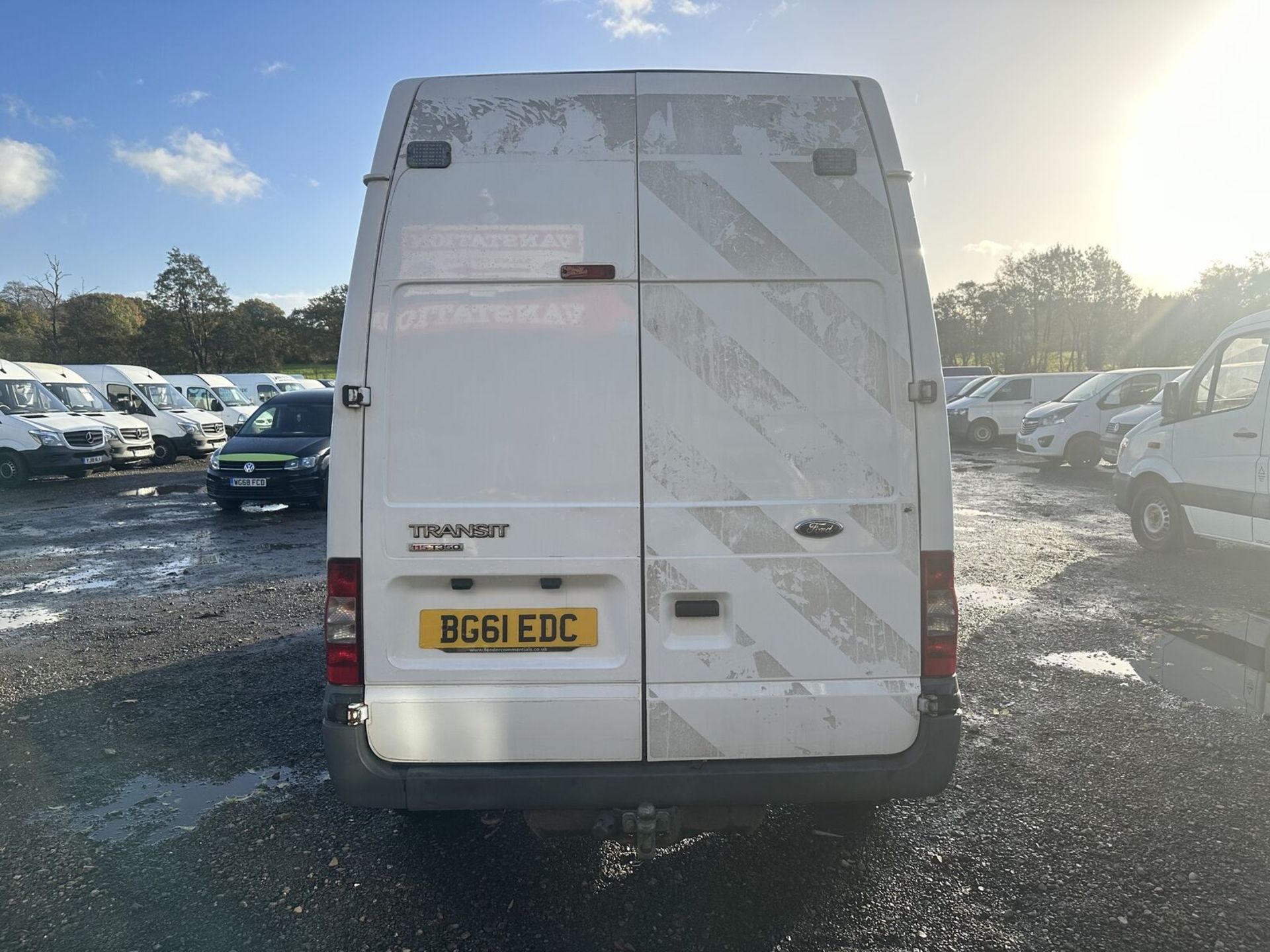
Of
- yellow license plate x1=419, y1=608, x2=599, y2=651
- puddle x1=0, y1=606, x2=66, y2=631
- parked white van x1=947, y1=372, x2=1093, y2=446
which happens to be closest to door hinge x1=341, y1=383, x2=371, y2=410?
yellow license plate x1=419, y1=608, x2=599, y2=651

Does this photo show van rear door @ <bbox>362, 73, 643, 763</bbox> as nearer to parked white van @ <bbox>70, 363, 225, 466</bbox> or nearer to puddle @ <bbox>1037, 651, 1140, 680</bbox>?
puddle @ <bbox>1037, 651, 1140, 680</bbox>

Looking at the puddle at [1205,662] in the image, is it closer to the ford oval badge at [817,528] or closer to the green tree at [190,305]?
the ford oval badge at [817,528]

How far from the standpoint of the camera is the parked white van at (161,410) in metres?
20.8

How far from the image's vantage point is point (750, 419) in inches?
103

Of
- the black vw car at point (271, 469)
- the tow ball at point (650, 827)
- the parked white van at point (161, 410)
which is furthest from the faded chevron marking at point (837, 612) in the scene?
the parked white van at point (161, 410)

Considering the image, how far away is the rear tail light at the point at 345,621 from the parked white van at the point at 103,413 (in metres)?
17.7

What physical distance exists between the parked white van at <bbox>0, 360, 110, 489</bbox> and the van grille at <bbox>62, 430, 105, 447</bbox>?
0.04ft

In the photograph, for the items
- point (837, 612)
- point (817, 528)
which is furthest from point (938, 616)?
point (817, 528)

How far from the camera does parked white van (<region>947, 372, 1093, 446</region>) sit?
22109 mm

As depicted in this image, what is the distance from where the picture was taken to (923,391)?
2.63 metres

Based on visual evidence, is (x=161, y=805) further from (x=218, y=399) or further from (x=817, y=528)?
(x=218, y=399)

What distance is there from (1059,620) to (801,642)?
4733 millimetres

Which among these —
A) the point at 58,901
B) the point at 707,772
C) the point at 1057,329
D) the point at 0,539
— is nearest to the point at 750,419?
the point at 707,772

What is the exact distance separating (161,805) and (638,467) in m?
2.85
